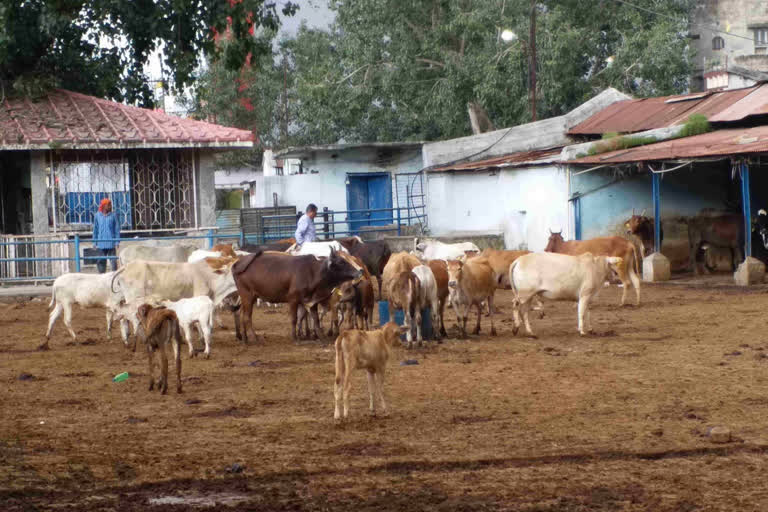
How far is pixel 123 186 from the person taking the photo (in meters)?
24.2

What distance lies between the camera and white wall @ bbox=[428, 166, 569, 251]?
26.8 metres

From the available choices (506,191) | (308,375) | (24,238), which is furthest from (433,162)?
(308,375)

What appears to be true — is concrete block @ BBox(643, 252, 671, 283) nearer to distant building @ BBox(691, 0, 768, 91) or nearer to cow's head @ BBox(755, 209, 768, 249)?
cow's head @ BBox(755, 209, 768, 249)

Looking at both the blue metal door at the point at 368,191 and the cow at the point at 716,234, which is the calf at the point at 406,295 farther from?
the blue metal door at the point at 368,191

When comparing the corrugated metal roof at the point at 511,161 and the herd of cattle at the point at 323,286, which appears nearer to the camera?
the herd of cattle at the point at 323,286

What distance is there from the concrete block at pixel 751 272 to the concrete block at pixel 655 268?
1.96 m

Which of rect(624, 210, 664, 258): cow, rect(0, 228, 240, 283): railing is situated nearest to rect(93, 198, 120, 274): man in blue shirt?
rect(0, 228, 240, 283): railing

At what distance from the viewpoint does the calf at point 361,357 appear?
9.45 m

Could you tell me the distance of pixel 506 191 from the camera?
29.2 m

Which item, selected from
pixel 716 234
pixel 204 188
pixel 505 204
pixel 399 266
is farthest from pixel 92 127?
pixel 716 234

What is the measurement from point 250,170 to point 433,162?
20.9 meters

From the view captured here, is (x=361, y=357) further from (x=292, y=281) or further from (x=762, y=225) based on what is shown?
(x=762, y=225)

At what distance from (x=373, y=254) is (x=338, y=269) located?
19.3 feet

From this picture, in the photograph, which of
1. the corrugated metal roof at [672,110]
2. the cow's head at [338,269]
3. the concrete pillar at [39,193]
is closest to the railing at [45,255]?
→ the concrete pillar at [39,193]
